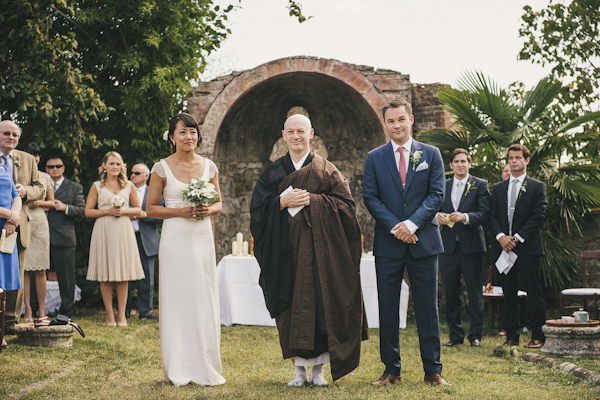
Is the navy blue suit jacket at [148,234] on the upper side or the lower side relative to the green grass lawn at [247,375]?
upper

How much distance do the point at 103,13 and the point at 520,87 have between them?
940cm

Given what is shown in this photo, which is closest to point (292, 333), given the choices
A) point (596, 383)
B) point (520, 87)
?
point (596, 383)

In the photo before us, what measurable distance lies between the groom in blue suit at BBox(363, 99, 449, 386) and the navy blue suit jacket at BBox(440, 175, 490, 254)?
225cm

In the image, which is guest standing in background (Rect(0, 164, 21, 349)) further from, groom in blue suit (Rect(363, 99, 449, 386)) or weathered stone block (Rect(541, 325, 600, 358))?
weathered stone block (Rect(541, 325, 600, 358))

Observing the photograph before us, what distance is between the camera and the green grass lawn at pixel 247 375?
4.07 metres

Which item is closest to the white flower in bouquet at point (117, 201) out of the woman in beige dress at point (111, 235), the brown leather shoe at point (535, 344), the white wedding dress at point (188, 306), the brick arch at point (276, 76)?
the woman in beige dress at point (111, 235)

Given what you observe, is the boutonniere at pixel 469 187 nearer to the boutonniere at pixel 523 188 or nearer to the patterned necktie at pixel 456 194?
the patterned necktie at pixel 456 194

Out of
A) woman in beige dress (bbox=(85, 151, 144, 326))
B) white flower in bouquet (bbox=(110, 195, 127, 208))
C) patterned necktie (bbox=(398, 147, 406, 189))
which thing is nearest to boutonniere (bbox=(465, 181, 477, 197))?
patterned necktie (bbox=(398, 147, 406, 189))

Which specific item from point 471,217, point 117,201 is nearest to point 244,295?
point 117,201

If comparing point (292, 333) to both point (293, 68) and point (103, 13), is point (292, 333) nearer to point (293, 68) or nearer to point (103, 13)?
point (293, 68)

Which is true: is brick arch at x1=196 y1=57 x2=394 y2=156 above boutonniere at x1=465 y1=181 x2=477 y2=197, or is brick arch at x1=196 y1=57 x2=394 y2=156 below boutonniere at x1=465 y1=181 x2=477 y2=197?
above

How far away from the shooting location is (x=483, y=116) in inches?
350

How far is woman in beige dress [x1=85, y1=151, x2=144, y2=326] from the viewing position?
23.9ft

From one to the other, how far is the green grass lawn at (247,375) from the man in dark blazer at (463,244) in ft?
1.19
